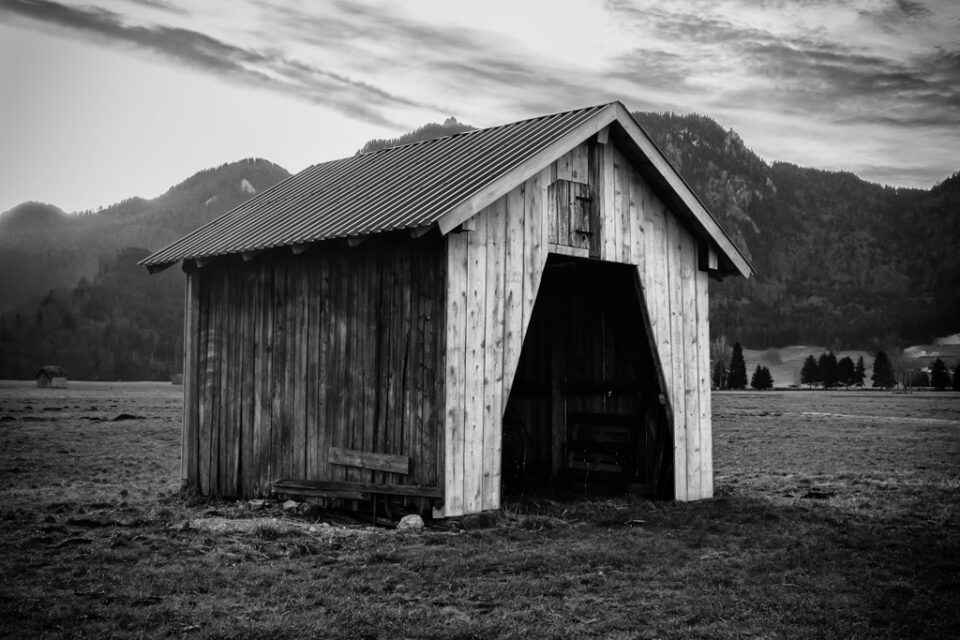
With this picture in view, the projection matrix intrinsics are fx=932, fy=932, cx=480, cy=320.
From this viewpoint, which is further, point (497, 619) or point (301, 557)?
point (301, 557)

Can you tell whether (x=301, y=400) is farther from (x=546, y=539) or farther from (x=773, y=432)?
(x=773, y=432)

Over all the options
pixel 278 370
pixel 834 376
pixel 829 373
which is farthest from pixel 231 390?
pixel 829 373

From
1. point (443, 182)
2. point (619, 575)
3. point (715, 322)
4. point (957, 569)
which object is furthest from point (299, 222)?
point (715, 322)

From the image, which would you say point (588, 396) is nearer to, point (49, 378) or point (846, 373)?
point (49, 378)

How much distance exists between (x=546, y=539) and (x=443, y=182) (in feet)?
17.9

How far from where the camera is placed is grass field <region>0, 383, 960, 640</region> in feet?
25.9

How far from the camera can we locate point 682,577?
977 cm

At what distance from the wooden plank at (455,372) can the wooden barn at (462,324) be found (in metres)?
0.03

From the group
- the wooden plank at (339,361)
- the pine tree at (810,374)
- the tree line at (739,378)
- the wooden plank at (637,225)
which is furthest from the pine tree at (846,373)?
the wooden plank at (339,361)

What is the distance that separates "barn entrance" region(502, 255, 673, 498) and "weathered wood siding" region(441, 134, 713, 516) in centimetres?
53

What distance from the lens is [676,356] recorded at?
50.9 ft

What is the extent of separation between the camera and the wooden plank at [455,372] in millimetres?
12344

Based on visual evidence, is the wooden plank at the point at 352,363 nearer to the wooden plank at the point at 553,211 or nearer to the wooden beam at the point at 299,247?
the wooden beam at the point at 299,247

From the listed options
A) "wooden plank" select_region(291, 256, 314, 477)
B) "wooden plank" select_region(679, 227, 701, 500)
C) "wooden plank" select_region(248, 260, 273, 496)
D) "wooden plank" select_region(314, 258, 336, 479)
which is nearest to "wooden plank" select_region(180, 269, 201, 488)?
"wooden plank" select_region(248, 260, 273, 496)
